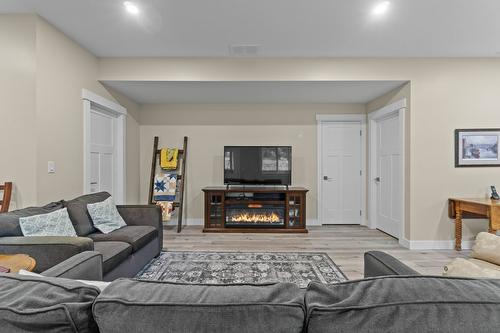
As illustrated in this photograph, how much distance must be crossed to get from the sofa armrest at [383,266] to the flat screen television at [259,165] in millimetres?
3422

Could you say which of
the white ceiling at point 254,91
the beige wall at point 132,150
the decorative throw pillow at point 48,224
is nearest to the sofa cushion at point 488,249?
the white ceiling at point 254,91

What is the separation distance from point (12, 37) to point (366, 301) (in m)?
3.72

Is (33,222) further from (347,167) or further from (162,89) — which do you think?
(347,167)

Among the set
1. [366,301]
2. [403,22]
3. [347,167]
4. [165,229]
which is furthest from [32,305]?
[347,167]

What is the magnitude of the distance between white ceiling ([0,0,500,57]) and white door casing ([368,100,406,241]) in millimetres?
1048

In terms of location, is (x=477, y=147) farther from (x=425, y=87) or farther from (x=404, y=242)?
(x=404, y=242)

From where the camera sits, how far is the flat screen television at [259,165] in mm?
5012

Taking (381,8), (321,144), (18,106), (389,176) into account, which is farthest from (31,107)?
(389,176)

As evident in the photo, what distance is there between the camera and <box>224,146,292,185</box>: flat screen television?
501 centimetres

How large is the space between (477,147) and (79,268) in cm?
478

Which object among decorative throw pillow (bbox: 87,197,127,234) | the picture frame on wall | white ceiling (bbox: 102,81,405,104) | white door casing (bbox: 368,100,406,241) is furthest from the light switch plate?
the picture frame on wall

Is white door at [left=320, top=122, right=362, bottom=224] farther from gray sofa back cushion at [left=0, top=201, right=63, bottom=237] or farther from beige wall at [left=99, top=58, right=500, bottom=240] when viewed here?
gray sofa back cushion at [left=0, top=201, right=63, bottom=237]

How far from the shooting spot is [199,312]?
2.25 ft

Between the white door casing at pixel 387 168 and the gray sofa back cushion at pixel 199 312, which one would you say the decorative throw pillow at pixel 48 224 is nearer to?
the gray sofa back cushion at pixel 199 312
